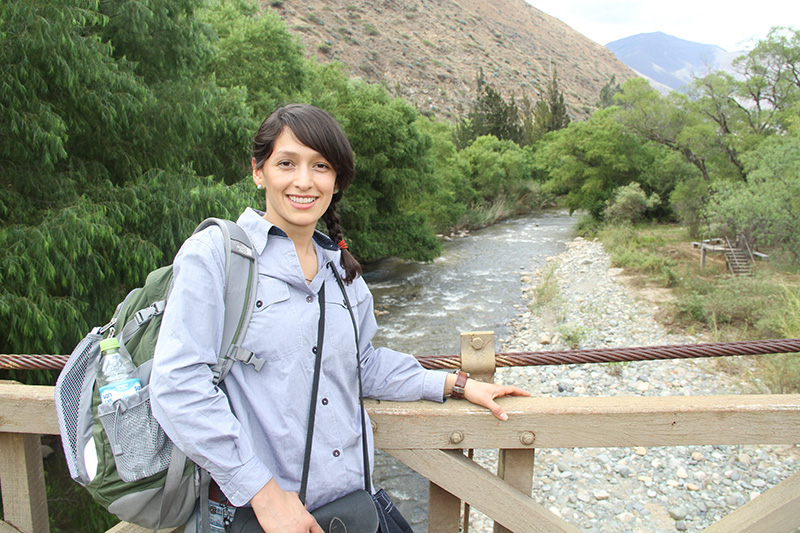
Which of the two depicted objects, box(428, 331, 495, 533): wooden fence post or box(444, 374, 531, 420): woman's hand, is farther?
box(428, 331, 495, 533): wooden fence post

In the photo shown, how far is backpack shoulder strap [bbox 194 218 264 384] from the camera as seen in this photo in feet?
3.80

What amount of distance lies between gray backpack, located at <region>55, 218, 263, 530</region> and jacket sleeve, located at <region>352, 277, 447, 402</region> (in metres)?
0.38

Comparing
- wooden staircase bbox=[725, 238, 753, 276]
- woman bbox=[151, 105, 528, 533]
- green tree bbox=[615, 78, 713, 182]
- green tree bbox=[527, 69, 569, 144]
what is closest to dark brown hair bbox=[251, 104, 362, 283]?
woman bbox=[151, 105, 528, 533]

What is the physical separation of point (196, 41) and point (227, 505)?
7.30m

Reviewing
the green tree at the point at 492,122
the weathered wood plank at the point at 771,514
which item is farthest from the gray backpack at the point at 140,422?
the green tree at the point at 492,122

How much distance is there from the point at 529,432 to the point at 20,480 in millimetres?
1396

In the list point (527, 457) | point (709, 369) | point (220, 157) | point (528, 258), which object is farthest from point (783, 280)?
point (527, 457)

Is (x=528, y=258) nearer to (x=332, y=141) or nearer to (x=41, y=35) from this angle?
(x=41, y=35)

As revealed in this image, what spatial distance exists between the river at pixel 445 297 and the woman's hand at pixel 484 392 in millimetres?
4957

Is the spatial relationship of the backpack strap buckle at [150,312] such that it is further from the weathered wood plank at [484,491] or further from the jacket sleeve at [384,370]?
the weathered wood plank at [484,491]

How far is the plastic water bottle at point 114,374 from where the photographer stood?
112cm

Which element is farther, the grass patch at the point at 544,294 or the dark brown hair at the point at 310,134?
the grass patch at the point at 544,294

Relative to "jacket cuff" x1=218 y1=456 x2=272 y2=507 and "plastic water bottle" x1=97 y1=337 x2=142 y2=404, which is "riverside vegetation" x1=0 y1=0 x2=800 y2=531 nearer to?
"plastic water bottle" x1=97 y1=337 x2=142 y2=404

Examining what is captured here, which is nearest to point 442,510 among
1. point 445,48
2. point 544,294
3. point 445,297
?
point 544,294
